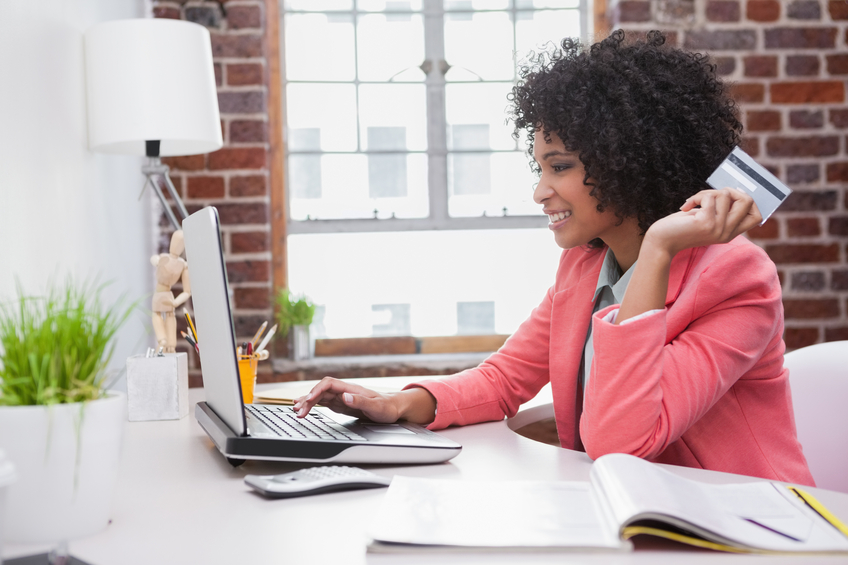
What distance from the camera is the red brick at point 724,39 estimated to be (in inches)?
101

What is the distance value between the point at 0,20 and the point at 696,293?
1.40m

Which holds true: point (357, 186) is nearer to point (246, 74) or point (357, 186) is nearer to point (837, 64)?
point (246, 74)

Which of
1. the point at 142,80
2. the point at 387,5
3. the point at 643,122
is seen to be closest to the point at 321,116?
the point at 387,5

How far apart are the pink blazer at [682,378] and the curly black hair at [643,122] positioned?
178 millimetres

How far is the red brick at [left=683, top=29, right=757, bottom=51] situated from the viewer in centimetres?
257

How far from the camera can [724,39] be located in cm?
258

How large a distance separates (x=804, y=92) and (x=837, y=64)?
0.16 m

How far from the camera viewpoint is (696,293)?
101 centimetres

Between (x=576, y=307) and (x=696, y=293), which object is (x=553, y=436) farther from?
(x=696, y=293)

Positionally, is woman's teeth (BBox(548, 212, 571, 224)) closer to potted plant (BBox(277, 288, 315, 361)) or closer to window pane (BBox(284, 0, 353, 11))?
potted plant (BBox(277, 288, 315, 361))

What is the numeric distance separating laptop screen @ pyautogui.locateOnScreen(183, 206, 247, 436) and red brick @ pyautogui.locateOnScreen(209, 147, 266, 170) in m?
1.55

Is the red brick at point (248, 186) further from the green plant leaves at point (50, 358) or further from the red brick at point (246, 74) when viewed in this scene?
the green plant leaves at point (50, 358)

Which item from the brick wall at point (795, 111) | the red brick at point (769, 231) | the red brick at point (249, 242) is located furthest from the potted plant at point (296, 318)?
the red brick at point (769, 231)

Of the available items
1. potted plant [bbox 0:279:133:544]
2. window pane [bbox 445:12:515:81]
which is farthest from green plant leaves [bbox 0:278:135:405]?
window pane [bbox 445:12:515:81]
